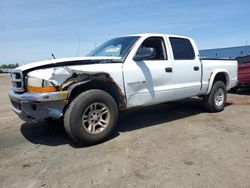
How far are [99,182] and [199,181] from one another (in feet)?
3.95

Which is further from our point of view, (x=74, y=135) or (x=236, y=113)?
(x=236, y=113)

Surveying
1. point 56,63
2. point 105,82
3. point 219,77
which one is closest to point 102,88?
point 105,82

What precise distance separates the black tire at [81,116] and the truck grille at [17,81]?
0.90 meters

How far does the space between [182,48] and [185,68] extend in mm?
539

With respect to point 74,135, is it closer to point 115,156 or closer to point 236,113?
point 115,156

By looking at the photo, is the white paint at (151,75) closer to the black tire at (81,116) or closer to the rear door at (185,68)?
the rear door at (185,68)

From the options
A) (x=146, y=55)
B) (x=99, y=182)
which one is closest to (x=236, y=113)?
(x=146, y=55)

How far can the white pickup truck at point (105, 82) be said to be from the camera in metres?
4.75

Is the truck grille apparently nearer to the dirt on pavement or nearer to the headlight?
the headlight

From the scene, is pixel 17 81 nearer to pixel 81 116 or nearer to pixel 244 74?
pixel 81 116

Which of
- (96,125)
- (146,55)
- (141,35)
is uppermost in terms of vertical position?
(141,35)

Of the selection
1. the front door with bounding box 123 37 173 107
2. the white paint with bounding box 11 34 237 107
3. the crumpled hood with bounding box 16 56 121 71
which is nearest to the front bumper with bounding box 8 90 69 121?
the white paint with bounding box 11 34 237 107

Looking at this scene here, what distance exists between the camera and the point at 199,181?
3.60 meters

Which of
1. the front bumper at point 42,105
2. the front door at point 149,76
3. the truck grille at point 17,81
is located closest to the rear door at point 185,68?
the front door at point 149,76
